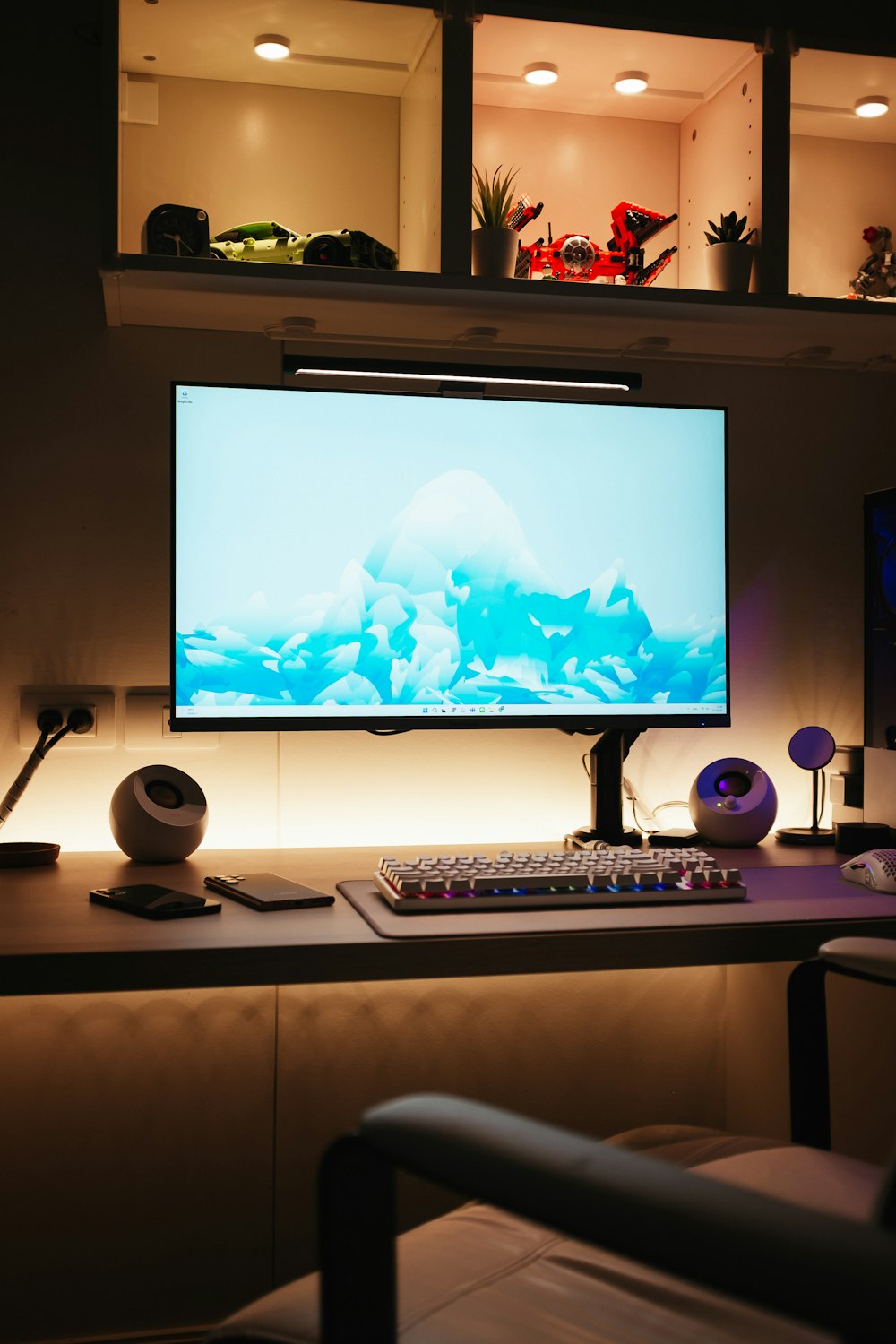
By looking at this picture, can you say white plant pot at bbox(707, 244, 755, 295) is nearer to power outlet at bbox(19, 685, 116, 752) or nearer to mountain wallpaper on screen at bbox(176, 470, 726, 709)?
mountain wallpaper on screen at bbox(176, 470, 726, 709)

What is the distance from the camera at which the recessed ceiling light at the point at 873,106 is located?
5.83 feet

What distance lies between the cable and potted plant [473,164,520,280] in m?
0.85

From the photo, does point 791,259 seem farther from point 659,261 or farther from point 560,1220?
point 560,1220

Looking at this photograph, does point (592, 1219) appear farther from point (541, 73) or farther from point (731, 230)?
point (541, 73)

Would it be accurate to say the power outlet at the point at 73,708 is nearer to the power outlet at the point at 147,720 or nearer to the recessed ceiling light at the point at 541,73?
the power outlet at the point at 147,720

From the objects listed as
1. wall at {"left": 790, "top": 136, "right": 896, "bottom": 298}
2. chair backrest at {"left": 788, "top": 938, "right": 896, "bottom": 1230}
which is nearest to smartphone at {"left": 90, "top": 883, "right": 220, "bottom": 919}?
chair backrest at {"left": 788, "top": 938, "right": 896, "bottom": 1230}

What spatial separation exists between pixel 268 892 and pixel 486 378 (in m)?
0.83

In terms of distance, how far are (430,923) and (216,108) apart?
1.29m

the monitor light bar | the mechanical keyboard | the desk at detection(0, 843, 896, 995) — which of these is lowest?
the desk at detection(0, 843, 896, 995)

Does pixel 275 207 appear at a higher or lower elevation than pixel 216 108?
lower

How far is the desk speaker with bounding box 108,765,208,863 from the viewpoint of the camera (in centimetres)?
151

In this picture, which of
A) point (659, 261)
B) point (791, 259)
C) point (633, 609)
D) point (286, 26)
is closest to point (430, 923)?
point (633, 609)

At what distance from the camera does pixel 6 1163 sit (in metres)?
1.65

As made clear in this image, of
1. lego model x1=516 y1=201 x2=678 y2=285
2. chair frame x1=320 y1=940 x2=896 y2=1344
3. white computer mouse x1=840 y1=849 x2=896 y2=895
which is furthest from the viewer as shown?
lego model x1=516 y1=201 x2=678 y2=285
